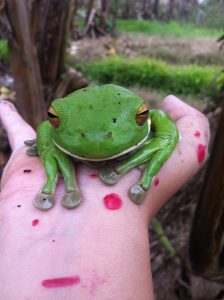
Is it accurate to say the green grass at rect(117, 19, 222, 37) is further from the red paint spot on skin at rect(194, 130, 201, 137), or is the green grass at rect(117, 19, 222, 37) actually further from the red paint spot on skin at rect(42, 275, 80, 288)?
the red paint spot on skin at rect(42, 275, 80, 288)

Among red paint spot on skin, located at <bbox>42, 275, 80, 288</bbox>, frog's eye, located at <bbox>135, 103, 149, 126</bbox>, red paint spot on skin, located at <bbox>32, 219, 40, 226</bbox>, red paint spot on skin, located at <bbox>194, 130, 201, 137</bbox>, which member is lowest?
red paint spot on skin, located at <bbox>42, 275, 80, 288</bbox>

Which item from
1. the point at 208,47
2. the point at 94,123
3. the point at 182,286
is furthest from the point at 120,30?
the point at 94,123

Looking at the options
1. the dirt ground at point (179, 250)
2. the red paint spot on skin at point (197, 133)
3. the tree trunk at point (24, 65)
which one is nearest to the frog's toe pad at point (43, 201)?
the red paint spot on skin at point (197, 133)

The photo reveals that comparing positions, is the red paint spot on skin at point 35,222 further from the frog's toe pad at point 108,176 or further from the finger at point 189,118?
the finger at point 189,118

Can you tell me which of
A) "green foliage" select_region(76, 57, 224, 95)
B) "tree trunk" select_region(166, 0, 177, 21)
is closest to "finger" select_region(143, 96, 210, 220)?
"green foliage" select_region(76, 57, 224, 95)

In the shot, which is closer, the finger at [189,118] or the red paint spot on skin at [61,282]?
the red paint spot on skin at [61,282]

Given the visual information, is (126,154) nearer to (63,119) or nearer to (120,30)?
(63,119)
